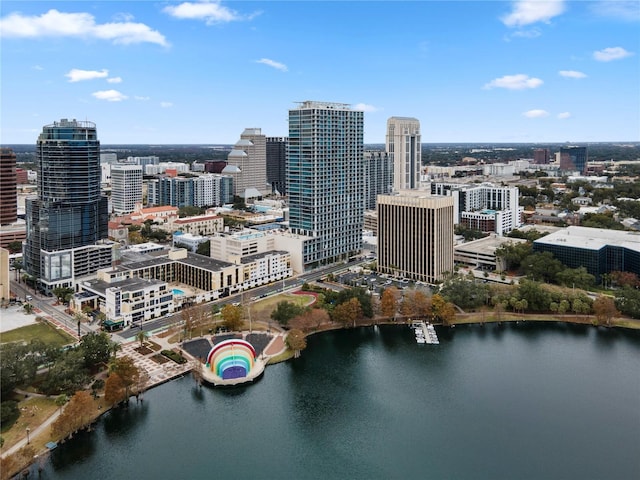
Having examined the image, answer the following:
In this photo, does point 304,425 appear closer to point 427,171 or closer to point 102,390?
point 102,390

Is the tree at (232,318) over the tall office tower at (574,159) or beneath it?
beneath

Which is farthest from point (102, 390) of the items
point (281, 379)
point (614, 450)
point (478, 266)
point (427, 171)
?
point (427, 171)

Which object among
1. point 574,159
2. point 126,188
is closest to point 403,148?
point 126,188

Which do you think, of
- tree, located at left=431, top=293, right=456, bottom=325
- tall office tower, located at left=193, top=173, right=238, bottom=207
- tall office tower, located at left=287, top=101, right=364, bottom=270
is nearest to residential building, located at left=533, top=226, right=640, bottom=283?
tree, located at left=431, top=293, right=456, bottom=325

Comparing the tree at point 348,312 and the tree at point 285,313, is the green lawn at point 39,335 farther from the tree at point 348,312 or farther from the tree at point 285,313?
the tree at point 348,312

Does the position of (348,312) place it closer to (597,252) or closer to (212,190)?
(597,252)

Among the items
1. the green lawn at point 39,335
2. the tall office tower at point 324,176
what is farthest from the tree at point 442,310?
the green lawn at point 39,335

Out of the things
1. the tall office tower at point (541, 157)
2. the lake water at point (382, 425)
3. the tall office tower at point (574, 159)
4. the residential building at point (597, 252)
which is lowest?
the lake water at point (382, 425)
